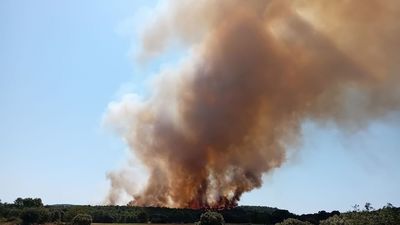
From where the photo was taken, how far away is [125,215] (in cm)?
12962

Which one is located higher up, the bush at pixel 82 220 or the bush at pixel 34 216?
the bush at pixel 34 216

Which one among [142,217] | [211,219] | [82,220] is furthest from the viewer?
[142,217]

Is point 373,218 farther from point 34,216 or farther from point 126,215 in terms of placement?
point 34,216

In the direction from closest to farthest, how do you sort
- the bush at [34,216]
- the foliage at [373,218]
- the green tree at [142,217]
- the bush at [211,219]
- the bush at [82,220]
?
the foliage at [373,218], the bush at [211,219], the bush at [82,220], the bush at [34,216], the green tree at [142,217]

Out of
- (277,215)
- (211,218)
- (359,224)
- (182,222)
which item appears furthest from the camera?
(277,215)

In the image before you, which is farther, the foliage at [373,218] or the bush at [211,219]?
the bush at [211,219]

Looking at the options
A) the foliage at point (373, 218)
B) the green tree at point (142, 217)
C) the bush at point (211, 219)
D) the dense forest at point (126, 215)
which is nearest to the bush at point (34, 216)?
the dense forest at point (126, 215)

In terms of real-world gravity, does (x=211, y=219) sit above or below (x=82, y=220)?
below

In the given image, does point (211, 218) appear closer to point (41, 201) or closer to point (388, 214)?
point (388, 214)

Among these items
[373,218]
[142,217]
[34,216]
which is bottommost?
[373,218]

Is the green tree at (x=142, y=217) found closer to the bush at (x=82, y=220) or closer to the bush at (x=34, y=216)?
the bush at (x=34, y=216)

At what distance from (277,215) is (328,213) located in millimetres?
15197

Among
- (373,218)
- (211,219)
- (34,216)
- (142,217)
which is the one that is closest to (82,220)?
(34,216)

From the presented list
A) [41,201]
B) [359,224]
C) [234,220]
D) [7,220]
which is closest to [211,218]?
[359,224]
